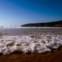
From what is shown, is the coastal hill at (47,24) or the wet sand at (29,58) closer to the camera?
the wet sand at (29,58)

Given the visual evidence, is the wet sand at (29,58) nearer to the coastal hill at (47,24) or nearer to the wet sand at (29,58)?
the wet sand at (29,58)

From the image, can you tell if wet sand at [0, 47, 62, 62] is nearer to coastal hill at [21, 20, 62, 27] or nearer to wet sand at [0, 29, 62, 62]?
wet sand at [0, 29, 62, 62]

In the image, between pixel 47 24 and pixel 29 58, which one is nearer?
pixel 29 58

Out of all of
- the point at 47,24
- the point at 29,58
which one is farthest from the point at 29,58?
the point at 47,24

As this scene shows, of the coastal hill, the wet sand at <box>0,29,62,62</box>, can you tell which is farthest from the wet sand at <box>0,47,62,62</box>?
the coastal hill

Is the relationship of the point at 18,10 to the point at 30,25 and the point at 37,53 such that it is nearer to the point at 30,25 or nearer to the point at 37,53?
the point at 30,25

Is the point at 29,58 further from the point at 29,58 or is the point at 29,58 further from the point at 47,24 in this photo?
the point at 47,24

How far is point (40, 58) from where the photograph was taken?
1.03 metres

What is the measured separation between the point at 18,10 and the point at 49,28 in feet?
3.09

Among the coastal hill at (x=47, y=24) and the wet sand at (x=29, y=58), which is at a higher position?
the coastal hill at (x=47, y=24)

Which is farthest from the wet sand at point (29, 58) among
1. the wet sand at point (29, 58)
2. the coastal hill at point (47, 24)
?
the coastal hill at point (47, 24)

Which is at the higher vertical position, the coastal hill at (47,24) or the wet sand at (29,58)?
the coastal hill at (47,24)

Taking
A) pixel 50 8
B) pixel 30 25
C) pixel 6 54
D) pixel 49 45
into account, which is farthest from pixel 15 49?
pixel 50 8

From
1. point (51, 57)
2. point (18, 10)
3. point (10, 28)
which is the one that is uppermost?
point (18, 10)
